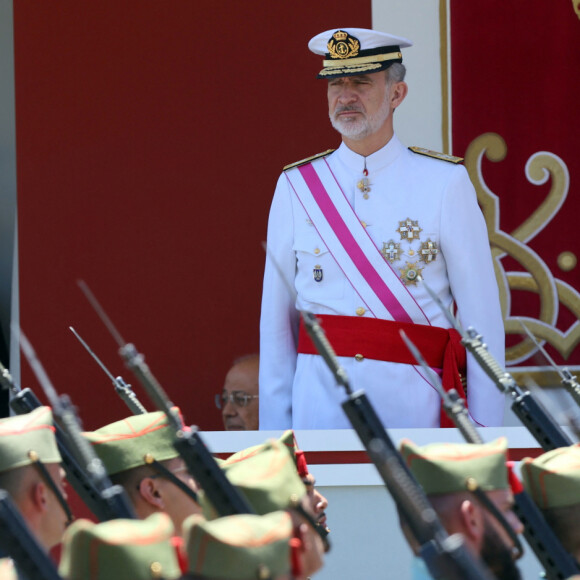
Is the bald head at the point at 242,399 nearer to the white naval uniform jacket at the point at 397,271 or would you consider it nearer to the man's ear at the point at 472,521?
the white naval uniform jacket at the point at 397,271

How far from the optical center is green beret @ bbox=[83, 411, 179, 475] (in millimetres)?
3029

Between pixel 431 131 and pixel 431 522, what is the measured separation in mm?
3241

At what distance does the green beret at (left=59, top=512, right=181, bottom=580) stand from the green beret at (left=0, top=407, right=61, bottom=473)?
0.45 m

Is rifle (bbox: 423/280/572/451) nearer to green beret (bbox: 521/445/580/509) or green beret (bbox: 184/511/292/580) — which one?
green beret (bbox: 521/445/580/509)

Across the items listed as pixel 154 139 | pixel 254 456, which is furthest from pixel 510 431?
pixel 154 139

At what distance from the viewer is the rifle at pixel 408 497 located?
89.3 inches

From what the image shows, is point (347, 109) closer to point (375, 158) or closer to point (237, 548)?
point (375, 158)

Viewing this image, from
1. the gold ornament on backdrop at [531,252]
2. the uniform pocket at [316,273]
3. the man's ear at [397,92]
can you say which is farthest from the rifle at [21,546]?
the gold ornament on backdrop at [531,252]

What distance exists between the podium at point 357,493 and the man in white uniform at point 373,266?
34 cm

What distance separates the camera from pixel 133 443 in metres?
3.04

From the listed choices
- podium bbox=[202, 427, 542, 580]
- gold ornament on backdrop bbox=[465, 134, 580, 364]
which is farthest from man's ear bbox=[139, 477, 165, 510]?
gold ornament on backdrop bbox=[465, 134, 580, 364]

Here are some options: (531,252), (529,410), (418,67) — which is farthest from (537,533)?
(418,67)

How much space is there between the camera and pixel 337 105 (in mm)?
4484

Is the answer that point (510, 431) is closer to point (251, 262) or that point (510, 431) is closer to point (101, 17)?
point (251, 262)
